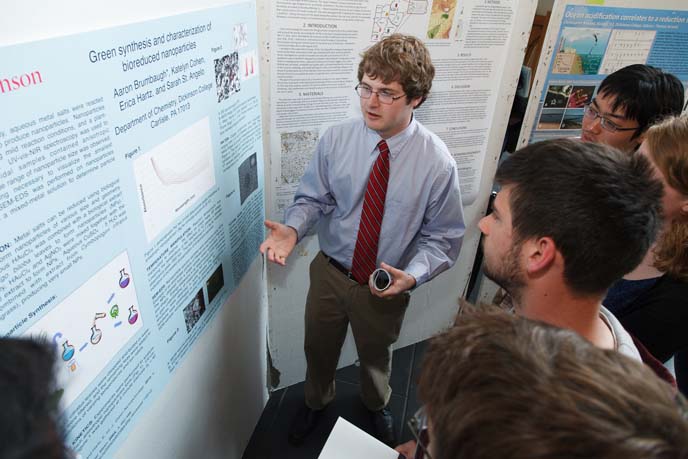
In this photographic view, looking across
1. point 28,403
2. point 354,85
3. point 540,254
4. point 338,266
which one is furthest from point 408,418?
point 28,403

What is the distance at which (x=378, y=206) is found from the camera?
1669 mm

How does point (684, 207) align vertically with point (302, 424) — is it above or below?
above

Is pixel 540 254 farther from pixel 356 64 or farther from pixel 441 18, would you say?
pixel 441 18

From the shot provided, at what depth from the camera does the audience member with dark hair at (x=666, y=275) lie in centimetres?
123

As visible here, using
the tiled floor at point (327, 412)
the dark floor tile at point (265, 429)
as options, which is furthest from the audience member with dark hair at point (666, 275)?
the dark floor tile at point (265, 429)

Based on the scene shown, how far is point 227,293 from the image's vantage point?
5.00 ft

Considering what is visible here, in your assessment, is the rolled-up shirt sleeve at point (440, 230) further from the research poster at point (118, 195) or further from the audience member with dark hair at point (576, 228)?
the research poster at point (118, 195)

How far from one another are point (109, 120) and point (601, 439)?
916mm

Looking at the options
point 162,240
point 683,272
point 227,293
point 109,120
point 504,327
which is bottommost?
point 227,293

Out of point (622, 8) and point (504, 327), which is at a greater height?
point (622, 8)

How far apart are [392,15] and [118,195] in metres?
1.30

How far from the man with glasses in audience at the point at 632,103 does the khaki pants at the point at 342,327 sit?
120 cm

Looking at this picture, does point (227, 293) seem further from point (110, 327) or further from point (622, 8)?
point (622, 8)

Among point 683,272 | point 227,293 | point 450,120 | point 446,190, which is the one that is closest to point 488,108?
point 450,120
